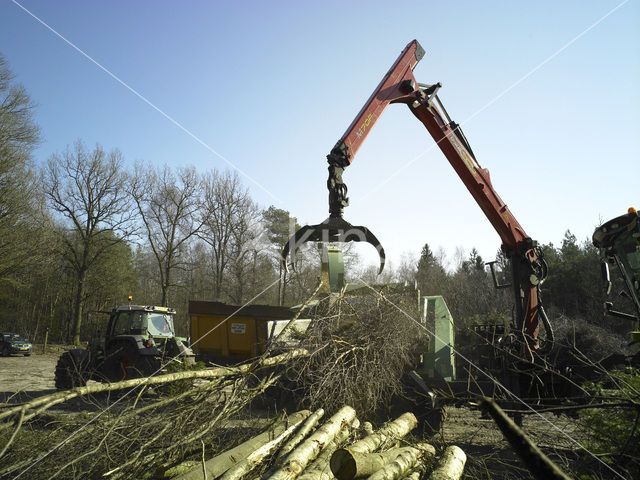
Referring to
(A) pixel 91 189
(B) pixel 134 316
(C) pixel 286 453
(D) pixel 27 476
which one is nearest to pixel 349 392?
(C) pixel 286 453

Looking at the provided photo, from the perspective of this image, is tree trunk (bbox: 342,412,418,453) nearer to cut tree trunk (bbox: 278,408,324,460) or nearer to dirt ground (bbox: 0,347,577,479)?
dirt ground (bbox: 0,347,577,479)

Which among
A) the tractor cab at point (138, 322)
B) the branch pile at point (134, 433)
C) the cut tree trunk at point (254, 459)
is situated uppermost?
the tractor cab at point (138, 322)

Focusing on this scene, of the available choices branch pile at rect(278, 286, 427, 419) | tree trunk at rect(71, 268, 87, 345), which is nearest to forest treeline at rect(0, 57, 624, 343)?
tree trunk at rect(71, 268, 87, 345)

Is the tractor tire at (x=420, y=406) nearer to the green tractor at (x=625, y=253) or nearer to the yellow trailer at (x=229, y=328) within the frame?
the green tractor at (x=625, y=253)

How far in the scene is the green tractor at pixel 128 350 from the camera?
928 cm

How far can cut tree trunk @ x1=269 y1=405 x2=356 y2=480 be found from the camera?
11.8ft

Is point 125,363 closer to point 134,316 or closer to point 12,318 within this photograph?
point 134,316

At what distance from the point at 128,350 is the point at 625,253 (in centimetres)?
947

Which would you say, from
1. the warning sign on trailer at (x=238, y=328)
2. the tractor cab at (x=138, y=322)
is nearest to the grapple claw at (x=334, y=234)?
the warning sign on trailer at (x=238, y=328)

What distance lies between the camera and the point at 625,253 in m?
5.67

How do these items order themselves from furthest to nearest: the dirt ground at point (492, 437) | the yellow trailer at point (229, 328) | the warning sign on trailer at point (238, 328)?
the warning sign on trailer at point (238, 328) → the yellow trailer at point (229, 328) → the dirt ground at point (492, 437)

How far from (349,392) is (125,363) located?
258 inches

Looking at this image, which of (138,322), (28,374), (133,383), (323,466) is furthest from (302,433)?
(28,374)

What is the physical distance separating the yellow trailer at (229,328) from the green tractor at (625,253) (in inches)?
247
